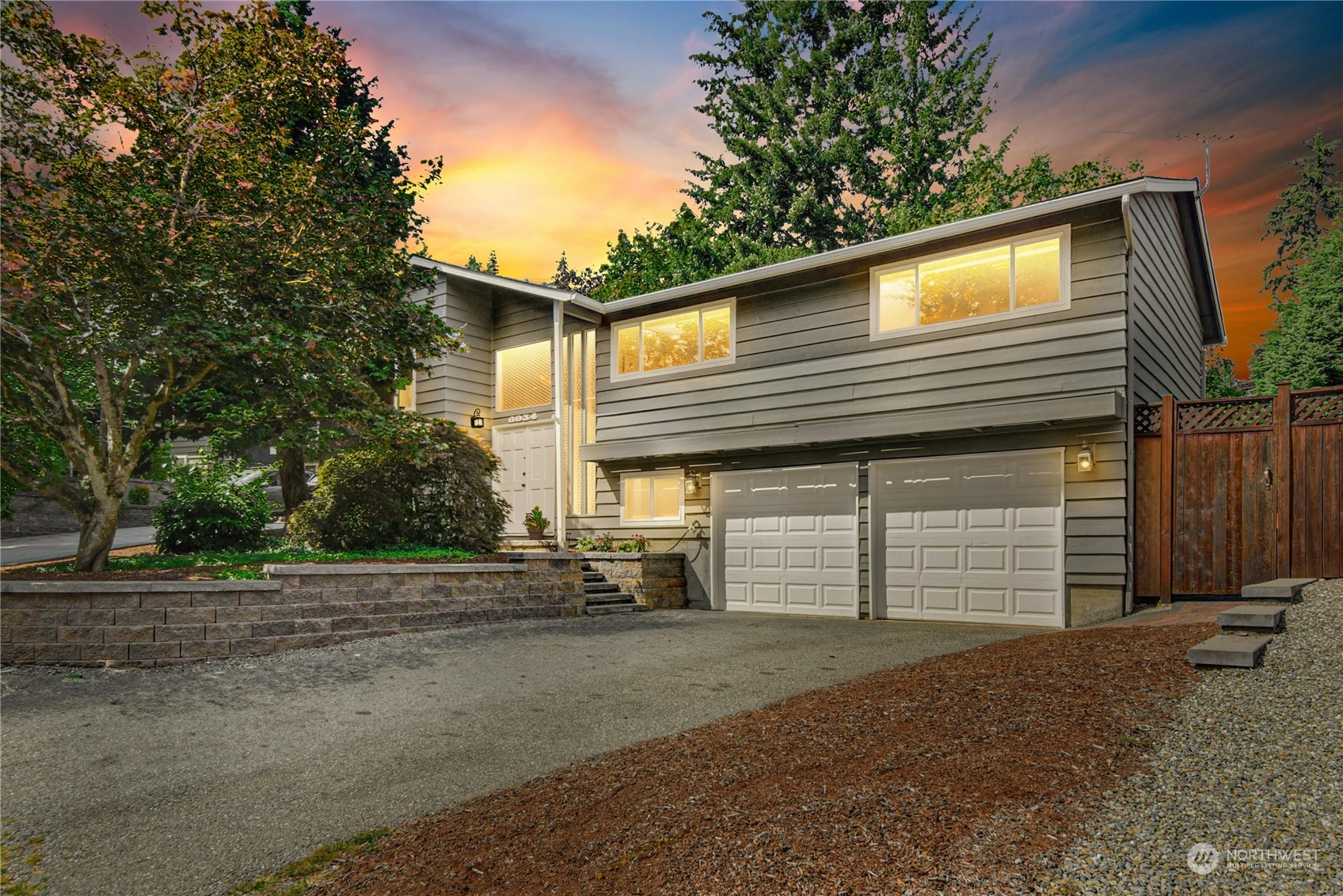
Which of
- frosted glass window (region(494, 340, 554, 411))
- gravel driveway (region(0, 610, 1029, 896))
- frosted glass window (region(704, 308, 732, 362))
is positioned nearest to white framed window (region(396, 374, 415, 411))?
frosted glass window (region(494, 340, 554, 411))

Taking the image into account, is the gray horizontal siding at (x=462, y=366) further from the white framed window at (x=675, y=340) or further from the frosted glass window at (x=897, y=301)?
the frosted glass window at (x=897, y=301)

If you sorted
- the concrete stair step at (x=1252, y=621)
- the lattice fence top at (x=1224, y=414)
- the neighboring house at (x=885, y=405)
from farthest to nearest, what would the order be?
the neighboring house at (x=885, y=405)
the lattice fence top at (x=1224, y=414)
the concrete stair step at (x=1252, y=621)

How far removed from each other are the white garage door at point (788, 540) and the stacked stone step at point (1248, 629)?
17.7 feet

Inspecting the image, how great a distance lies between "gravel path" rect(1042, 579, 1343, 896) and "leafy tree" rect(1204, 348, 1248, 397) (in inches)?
931

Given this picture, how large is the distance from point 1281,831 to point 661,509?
11.3 m

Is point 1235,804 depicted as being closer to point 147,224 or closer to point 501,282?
point 147,224

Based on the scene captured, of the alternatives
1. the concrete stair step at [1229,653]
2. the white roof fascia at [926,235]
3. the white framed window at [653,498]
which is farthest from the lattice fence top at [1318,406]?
the white framed window at [653,498]

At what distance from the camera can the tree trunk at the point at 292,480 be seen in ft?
50.6

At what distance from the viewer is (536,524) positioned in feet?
43.8

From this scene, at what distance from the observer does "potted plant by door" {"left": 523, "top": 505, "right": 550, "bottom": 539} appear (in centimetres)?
1334

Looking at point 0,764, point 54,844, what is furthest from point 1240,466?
point 0,764

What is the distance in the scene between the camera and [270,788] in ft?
14.2

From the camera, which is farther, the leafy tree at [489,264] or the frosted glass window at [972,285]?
the leafy tree at [489,264]

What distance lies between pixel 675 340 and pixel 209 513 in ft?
26.6
